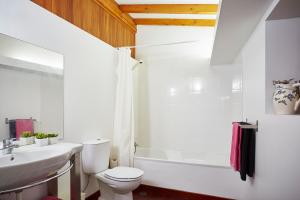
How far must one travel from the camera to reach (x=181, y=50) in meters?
3.35

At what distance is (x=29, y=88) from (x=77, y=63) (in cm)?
62

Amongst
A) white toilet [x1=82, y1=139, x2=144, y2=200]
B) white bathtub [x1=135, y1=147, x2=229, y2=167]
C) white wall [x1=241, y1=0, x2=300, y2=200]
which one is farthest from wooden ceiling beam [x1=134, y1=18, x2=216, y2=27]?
white toilet [x1=82, y1=139, x2=144, y2=200]

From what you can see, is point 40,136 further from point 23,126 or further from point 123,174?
point 123,174

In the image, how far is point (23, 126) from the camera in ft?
5.26

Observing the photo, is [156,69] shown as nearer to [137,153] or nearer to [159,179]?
[137,153]

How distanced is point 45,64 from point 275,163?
6.96ft

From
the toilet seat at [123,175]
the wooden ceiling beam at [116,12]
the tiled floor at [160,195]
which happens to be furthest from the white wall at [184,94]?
the toilet seat at [123,175]

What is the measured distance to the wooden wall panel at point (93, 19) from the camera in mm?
1999

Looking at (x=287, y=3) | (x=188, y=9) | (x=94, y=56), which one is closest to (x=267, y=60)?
(x=287, y=3)

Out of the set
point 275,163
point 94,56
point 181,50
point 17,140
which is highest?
point 181,50

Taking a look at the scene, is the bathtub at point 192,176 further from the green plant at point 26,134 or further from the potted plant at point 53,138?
the green plant at point 26,134

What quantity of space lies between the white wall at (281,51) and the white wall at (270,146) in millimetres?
32

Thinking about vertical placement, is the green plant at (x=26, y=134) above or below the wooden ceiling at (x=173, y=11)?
below

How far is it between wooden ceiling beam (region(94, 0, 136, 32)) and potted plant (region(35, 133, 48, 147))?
1.90m
